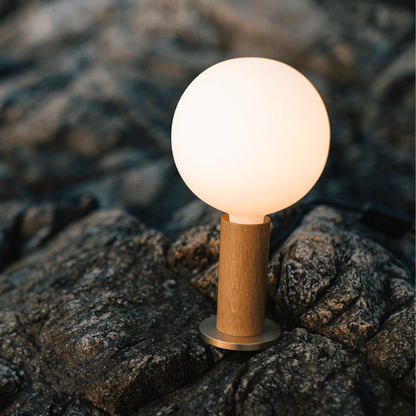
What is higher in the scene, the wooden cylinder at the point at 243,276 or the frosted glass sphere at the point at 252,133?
the frosted glass sphere at the point at 252,133

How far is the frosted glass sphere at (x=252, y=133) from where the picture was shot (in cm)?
97

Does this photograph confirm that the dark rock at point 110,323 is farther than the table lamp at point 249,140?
A: Yes

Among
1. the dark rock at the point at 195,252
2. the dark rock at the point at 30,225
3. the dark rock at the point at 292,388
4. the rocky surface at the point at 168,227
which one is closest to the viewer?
the dark rock at the point at 292,388

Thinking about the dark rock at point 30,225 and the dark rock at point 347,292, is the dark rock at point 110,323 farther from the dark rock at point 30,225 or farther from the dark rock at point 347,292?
the dark rock at point 30,225

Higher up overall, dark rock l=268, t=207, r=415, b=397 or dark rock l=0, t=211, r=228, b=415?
dark rock l=268, t=207, r=415, b=397

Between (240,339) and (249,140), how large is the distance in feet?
1.97

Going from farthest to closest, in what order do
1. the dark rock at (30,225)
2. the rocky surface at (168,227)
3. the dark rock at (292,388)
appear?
1. the dark rock at (30,225)
2. the rocky surface at (168,227)
3. the dark rock at (292,388)

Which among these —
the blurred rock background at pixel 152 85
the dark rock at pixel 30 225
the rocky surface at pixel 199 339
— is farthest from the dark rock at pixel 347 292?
the dark rock at pixel 30 225

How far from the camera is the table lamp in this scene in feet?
3.19

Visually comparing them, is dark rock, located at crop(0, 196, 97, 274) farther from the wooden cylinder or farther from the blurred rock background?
the wooden cylinder

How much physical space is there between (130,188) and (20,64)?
45.5 inches

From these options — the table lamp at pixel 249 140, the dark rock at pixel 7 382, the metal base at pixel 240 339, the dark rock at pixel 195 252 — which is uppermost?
the table lamp at pixel 249 140

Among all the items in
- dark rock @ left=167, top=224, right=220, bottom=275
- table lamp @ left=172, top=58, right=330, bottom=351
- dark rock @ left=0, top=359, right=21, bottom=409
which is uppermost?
table lamp @ left=172, top=58, right=330, bottom=351

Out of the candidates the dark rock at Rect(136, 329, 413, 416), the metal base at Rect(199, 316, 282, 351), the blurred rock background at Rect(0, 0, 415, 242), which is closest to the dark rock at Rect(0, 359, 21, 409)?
the dark rock at Rect(136, 329, 413, 416)
